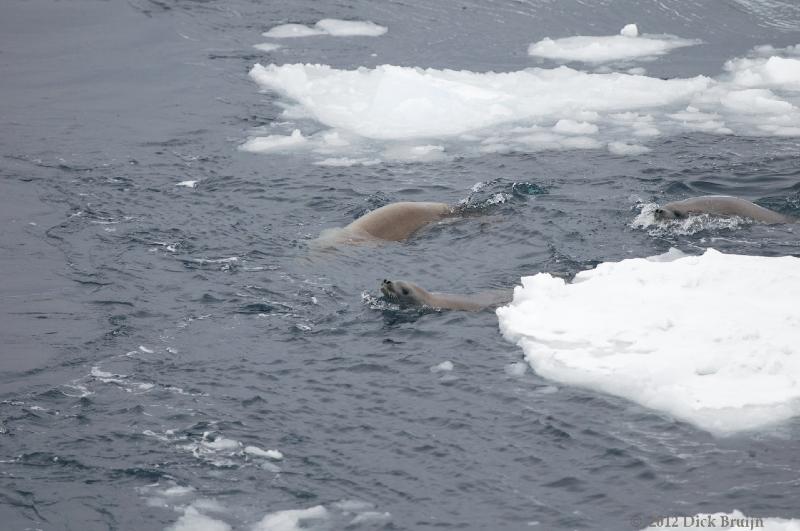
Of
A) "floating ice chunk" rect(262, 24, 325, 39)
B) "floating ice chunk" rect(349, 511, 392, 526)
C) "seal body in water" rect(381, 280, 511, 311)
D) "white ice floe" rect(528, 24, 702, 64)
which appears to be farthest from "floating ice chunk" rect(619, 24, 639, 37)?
"floating ice chunk" rect(349, 511, 392, 526)

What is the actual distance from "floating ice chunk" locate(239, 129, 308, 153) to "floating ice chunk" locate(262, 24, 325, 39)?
20.4 ft

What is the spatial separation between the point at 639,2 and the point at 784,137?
7967 millimetres

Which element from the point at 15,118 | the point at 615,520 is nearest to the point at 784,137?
the point at 615,520

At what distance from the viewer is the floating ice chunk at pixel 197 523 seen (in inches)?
258

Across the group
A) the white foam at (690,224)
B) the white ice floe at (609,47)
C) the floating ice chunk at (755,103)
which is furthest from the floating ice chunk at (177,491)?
the white ice floe at (609,47)

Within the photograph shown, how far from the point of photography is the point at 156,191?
45.6 ft

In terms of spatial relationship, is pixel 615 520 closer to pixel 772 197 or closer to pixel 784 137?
pixel 772 197

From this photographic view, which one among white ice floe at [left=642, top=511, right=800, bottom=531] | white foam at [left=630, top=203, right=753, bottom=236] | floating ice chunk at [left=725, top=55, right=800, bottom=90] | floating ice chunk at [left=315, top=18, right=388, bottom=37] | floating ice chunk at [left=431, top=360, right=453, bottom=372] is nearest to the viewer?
white ice floe at [left=642, top=511, right=800, bottom=531]

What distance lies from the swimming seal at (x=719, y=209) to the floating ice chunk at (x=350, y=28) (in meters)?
11.0

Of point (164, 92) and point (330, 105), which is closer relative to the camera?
point (330, 105)

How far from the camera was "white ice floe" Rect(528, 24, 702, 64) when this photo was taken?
19312 millimetres

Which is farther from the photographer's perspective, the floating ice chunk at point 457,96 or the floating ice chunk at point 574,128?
the floating ice chunk at point 457,96

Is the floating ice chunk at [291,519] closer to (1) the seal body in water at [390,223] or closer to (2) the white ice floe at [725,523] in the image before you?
(2) the white ice floe at [725,523]

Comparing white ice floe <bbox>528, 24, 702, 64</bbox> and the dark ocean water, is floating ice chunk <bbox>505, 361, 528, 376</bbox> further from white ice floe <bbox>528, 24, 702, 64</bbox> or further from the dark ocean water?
white ice floe <bbox>528, 24, 702, 64</bbox>
